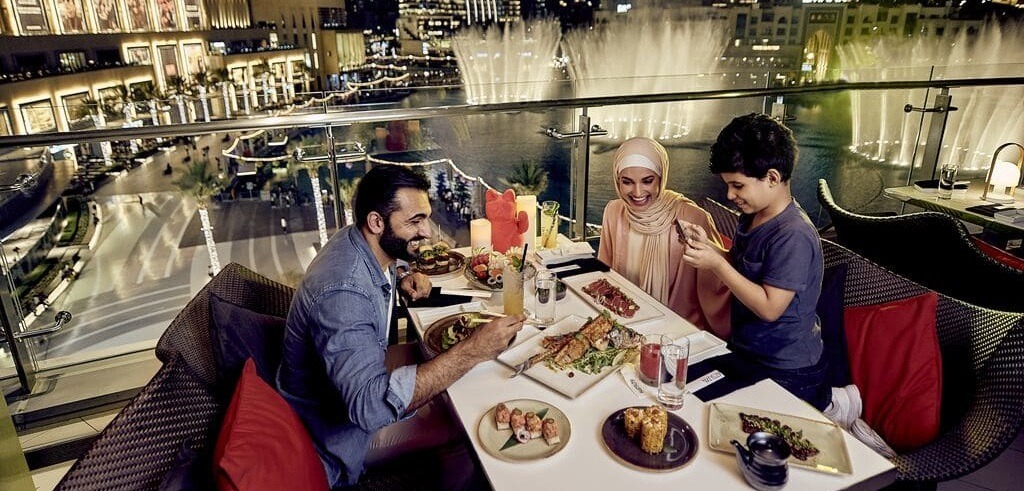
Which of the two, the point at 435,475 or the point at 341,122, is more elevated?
the point at 341,122

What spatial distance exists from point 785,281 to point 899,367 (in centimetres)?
48

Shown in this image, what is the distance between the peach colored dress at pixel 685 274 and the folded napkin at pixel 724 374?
60 cm

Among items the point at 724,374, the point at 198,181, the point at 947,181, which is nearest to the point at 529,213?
the point at 724,374

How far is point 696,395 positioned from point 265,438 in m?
0.98

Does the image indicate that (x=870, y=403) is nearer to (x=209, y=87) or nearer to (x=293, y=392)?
(x=293, y=392)

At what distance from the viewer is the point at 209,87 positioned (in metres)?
28.6

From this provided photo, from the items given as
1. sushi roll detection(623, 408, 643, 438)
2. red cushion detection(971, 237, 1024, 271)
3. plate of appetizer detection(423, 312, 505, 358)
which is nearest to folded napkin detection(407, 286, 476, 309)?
plate of appetizer detection(423, 312, 505, 358)

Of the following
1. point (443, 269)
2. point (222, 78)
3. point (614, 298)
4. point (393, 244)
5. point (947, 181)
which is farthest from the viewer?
point (222, 78)

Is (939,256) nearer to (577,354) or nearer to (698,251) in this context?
(698,251)

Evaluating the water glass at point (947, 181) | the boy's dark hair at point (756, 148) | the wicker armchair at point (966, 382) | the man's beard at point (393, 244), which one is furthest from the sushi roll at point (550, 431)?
the water glass at point (947, 181)

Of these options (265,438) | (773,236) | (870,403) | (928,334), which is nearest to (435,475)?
(265,438)

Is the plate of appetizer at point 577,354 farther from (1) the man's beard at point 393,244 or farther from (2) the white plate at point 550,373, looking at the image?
(1) the man's beard at point 393,244

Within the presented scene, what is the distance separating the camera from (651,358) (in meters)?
1.39

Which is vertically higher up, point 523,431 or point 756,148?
point 756,148
